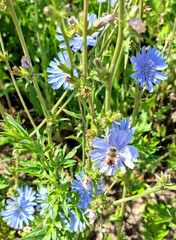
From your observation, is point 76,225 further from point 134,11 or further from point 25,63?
point 134,11

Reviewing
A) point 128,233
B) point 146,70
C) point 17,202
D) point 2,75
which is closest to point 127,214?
point 128,233

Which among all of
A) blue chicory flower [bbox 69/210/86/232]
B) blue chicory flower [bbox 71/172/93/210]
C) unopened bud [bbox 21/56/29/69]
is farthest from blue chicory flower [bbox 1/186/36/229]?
unopened bud [bbox 21/56/29/69]

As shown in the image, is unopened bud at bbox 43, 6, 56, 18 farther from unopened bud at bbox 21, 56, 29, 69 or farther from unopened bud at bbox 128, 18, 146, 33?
unopened bud at bbox 21, 56, 29, 69

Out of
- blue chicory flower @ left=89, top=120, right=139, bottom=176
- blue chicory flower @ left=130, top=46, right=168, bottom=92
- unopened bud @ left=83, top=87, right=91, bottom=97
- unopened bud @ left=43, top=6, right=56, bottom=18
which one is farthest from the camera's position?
blue chicory flower @ left=130, top=46, right=168, bottom=92

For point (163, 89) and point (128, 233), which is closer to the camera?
point (128, 233)

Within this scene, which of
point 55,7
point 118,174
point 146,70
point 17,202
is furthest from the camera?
point 17,202

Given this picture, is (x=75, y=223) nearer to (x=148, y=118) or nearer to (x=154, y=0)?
(x=148, y=118)

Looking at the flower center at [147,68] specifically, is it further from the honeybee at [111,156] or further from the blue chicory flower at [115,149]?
the honeybee at [111,156]
